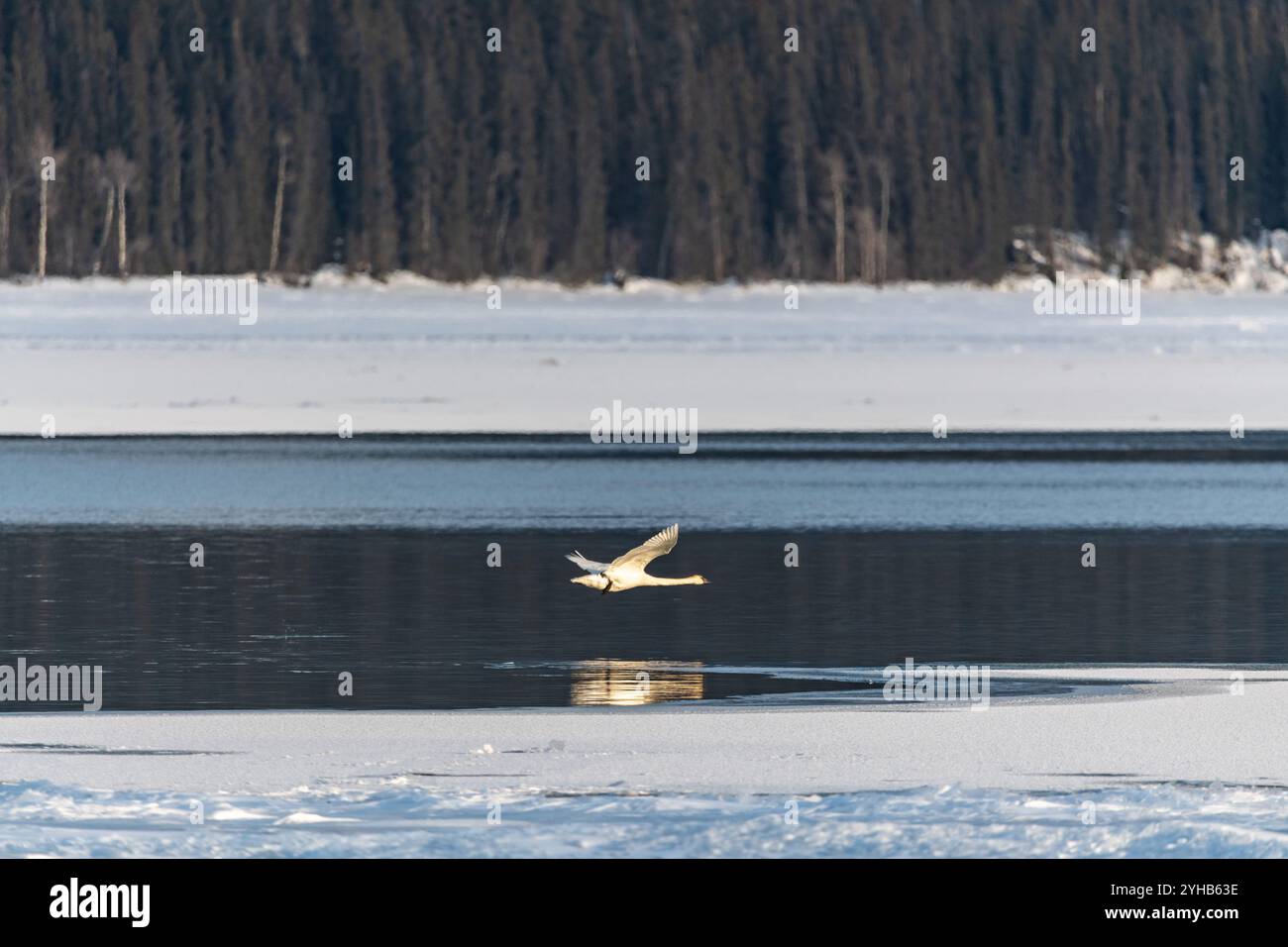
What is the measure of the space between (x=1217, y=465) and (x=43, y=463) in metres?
9.16

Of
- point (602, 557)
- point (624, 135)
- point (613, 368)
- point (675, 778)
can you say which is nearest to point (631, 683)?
point (675, 778)

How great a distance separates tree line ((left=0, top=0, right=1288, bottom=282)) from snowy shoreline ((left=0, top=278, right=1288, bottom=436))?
62.7 ft

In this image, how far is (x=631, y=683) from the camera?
9.38 m

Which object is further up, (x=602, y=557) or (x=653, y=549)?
(x=653, y=549)

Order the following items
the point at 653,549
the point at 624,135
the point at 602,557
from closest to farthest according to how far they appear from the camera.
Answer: the point at 653,549
the point at 602,557
the point at 624,135

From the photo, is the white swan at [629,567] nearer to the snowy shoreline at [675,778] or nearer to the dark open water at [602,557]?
the dark open water at [602,557]

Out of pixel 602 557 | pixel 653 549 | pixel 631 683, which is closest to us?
pixel 631 683

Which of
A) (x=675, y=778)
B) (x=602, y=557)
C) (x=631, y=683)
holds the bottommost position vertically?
(x=675, y=778)

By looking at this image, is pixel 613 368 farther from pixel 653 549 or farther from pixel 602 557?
pixel 653 549

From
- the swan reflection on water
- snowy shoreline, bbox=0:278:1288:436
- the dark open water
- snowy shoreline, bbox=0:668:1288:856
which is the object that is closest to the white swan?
the dark open water

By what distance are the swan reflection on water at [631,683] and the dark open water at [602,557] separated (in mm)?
25

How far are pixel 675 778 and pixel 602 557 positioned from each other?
5.36m

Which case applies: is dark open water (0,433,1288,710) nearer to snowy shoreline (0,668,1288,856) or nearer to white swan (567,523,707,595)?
white swan (567,523,707,595)

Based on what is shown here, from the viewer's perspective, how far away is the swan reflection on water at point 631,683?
9.00m
